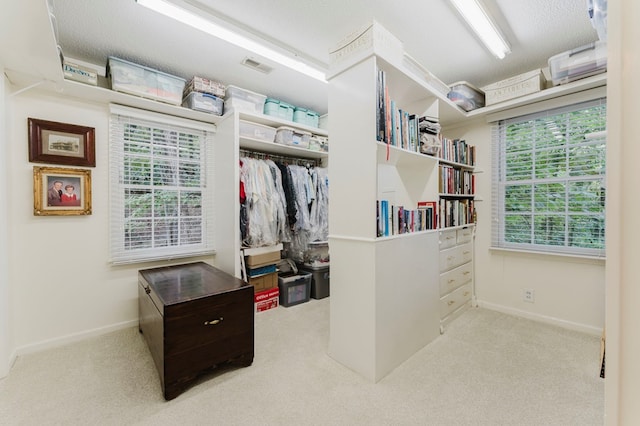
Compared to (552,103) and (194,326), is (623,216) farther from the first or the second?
(552,103)

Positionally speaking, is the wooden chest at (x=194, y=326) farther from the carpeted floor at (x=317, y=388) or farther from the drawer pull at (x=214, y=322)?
the carpeted floor at (x=317, y=388)

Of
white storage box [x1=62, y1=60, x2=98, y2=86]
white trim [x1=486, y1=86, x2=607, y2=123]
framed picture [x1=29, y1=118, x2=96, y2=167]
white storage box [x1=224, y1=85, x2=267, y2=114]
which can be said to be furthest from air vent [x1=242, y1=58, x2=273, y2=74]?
white trim [x1=486, y1=86, x2=607, y2=123]

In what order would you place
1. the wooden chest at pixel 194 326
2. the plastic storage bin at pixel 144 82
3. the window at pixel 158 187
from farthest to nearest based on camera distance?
1. the window at pixel 158 187
2. the plastic storage bin at pixel 144 82
3. the wooden chest at pixel 194 326

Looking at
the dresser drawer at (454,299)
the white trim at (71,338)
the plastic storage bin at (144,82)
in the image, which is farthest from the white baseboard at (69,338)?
the dresser drawer at (454,299)

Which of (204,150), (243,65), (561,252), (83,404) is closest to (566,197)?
(561,252)

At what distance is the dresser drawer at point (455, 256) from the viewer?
2609 millimetres

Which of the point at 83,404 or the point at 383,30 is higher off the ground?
the point at 383,30

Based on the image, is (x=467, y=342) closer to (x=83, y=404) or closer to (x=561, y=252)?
(x=561, y=252)

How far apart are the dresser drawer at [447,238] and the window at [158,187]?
2509 mm

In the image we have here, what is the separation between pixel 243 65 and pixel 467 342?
325 cm

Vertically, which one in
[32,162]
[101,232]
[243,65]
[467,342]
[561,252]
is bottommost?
[467,342]

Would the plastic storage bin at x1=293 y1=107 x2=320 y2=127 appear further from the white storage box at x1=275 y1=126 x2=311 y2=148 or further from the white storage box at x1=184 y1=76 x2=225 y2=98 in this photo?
the white storage box at x1=184 y1=76 x2=225 y2=98

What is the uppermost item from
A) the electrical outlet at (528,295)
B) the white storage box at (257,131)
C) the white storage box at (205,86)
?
the white storage box at (205,86)

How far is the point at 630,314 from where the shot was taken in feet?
1.24
